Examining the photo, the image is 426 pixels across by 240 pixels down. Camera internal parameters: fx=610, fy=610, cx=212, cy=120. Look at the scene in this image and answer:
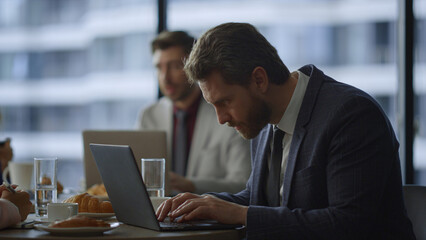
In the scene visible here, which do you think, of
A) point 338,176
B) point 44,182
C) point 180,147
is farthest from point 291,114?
point 180,147

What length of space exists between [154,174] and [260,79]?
467 millimetres

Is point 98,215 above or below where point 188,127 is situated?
below

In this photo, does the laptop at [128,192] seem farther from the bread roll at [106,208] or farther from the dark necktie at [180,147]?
the dark necktie at [180,147]

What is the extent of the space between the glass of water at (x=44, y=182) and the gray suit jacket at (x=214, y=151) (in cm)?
148

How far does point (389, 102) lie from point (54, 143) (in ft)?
9.21

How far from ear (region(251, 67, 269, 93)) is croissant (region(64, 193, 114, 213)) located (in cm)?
61

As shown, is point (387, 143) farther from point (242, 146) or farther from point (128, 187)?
point (242, 146)

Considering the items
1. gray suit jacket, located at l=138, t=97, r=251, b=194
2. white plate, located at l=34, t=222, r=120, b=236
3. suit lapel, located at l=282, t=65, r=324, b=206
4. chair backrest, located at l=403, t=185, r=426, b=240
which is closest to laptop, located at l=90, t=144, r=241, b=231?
white plate, located at l=34, t=222, r=120, b=236

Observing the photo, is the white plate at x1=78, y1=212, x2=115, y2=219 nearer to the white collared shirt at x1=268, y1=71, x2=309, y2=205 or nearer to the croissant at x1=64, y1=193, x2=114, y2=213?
the croissant at x1=64, y1=193, x2=114, y2=213

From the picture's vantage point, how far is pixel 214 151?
11.7ft

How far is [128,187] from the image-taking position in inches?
66.2

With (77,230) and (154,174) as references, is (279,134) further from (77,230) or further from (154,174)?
(77,230)

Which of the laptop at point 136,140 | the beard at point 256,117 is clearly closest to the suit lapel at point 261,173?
the beard at point 256,117

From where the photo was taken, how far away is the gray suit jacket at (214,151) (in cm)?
343
